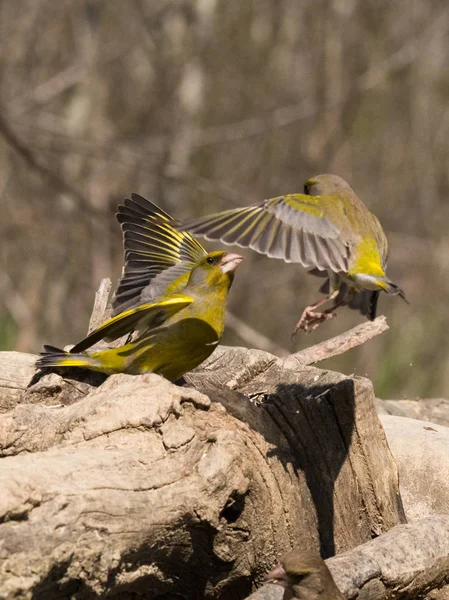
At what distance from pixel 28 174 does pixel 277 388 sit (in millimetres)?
11193

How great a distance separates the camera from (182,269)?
5977mm

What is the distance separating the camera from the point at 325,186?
631 cm

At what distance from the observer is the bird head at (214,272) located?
5348 millimetres

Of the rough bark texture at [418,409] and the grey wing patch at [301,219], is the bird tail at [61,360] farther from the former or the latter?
the rough bark texture at [418,409]

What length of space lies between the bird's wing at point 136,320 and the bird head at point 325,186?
147 centimetres

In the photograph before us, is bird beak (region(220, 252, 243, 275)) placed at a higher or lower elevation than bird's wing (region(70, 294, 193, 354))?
higher

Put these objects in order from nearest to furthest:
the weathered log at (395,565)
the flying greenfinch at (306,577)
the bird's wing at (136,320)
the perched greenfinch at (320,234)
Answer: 1. the flying greenfinch at (306,577)
2. the weathered log at (395,565)
3. the bird's wing at (136,320)
4. the perched greenfinch at (320,234)

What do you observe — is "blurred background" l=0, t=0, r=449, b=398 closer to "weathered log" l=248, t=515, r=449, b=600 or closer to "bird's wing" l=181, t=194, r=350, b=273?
"bird's wing" l=181, t=194, r=350, b=273

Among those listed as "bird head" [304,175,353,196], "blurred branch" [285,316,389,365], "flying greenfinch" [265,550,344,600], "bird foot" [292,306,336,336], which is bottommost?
"flying greenfinch" [265,550,344,600]

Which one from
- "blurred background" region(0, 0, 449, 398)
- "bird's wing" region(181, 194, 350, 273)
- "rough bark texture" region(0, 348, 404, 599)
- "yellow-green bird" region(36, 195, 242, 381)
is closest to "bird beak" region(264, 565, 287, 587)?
"rough bark texture" region(0, 348, 404, 599)

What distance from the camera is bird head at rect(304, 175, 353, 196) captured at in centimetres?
625

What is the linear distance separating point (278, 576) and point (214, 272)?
1784mm

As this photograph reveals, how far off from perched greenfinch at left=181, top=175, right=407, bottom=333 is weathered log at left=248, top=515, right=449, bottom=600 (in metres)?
1.29

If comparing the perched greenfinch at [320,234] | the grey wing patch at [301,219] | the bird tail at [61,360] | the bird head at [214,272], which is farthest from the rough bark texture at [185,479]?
the grey wing patch at [301,219]
